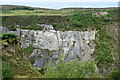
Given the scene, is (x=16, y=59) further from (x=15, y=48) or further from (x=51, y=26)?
(x=51, y=26)

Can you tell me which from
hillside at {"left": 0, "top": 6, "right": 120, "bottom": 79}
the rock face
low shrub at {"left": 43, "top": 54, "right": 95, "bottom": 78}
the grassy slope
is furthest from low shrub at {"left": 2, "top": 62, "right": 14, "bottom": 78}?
the rock face

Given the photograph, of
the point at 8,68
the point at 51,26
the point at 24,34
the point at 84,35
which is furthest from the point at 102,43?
the point at 8,68

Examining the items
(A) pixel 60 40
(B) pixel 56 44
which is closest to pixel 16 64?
(B) pixel 56 44

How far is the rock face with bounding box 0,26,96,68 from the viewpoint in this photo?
2348cm

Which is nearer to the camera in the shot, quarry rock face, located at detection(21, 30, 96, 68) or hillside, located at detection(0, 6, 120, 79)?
hillside, located at detection(0, 6, 120, 79)

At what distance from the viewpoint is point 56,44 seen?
2545 cm

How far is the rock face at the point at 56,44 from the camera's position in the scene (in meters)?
23.5

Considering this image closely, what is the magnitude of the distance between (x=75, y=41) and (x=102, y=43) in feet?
11.6

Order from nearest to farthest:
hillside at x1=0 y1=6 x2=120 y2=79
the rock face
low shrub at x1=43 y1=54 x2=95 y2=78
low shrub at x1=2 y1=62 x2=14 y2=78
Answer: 1. low shrub at x1=43 y1=54 x2=95 y2=78
2. low shrub at x1=2 y1=62 x2=14 y2=78
3. hillside at x1=0 y1=6 x2=120 y2=79
4. the rock face

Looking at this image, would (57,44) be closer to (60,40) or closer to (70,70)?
(60,40)

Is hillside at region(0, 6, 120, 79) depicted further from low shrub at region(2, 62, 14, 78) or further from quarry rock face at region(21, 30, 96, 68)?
low shrub at region(2, 62, 14, 78)

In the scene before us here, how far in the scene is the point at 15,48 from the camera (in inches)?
770

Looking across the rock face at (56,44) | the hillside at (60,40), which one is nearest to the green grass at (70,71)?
the hillside at (60,40)

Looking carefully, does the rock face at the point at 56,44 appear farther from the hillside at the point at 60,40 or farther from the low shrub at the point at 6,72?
the low shrub at the point at 6,72
